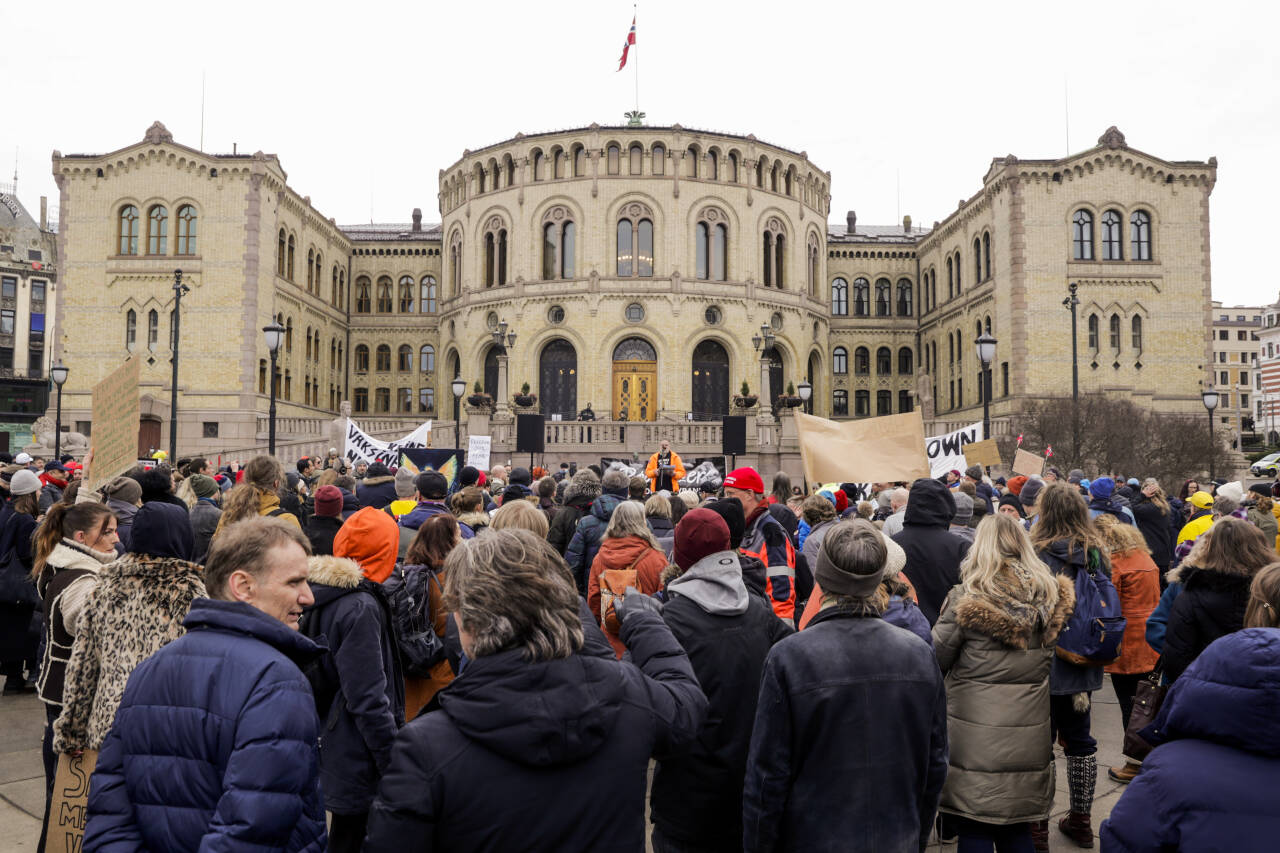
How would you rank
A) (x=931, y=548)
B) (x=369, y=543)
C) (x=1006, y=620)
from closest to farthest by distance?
(x=1006, y=620), (x=369, y=543), (x=931, y=548)

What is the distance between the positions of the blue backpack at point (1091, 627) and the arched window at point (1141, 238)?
43.2 meters

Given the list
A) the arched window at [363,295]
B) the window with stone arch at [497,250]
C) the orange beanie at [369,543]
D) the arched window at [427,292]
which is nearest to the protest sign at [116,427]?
the orange beanie at [369,543]

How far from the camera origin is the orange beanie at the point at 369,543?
16.6ft

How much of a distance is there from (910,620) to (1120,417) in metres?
31.6

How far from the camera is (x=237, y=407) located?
40188 millimetres

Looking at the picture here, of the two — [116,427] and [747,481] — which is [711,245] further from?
[747,481]

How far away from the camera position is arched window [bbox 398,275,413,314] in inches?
2157

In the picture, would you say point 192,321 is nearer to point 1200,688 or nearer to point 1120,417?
point 1120,417

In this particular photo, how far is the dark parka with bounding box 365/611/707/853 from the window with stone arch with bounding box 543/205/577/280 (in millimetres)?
44186

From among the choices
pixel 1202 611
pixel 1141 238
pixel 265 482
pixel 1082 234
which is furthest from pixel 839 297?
pixel 1202 611

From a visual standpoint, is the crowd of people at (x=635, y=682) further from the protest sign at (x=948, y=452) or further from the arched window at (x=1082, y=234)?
the arched window at (x=1082, y=234)

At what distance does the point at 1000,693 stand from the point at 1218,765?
2.33m

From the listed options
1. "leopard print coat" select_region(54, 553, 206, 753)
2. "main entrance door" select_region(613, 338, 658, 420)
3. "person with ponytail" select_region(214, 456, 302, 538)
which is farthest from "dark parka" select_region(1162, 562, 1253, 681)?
"main entrance door" select_region(613, 338, 658, 420)

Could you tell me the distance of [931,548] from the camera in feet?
21.2
